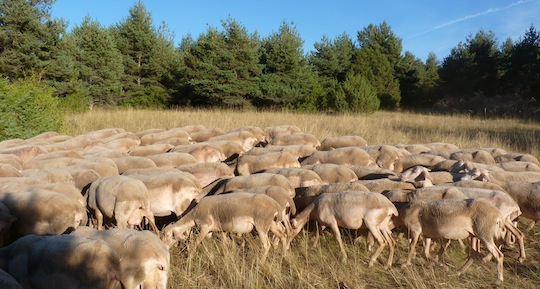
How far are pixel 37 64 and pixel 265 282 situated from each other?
70.2ft

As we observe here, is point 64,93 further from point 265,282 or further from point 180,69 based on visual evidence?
point 265,282

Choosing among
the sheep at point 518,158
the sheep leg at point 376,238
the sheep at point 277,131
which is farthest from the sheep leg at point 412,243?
the sheep at point 277,131

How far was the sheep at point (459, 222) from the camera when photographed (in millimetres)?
5133

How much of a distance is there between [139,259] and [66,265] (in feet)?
2.19

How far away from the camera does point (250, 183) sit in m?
7.20

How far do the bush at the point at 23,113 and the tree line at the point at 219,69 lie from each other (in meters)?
0.36

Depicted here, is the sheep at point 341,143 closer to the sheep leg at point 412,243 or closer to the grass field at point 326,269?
the grass field at point 326,269

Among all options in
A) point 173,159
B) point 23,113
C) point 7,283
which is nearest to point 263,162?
point 173,159

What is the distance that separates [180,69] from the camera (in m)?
33.1

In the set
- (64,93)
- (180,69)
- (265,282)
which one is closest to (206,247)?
(265,282)

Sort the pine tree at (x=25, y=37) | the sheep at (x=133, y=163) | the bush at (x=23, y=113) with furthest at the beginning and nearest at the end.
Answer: the pine tree at (x=25, y=37) < the bush at (x=23, y=113) < the sheep at (x=133, y=163)

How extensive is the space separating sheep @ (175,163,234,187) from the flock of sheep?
30 mm

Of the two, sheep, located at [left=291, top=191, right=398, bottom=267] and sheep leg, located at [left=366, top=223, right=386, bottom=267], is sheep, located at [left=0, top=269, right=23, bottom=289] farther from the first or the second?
sheep leg, located at [left=366, top=223, right=386, bottom=267]

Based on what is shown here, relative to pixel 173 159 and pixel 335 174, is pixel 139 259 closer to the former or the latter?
pixel 335 174
